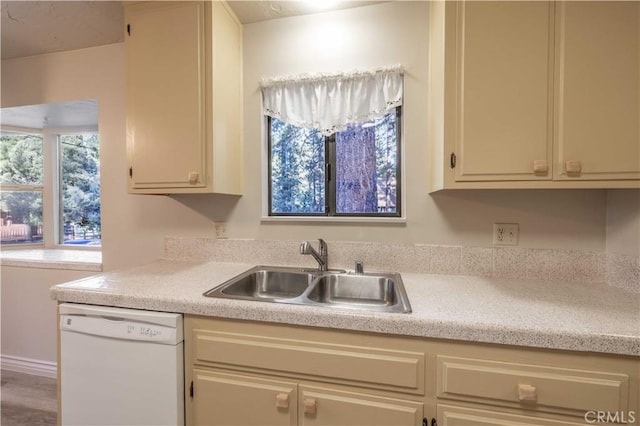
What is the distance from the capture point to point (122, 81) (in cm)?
198

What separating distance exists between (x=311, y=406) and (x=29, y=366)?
2.53m

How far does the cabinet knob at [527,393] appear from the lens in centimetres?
87

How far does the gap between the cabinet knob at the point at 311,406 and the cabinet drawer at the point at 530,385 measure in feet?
1.40

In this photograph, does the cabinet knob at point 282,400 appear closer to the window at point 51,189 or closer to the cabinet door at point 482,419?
the cabinet door at point 482,419

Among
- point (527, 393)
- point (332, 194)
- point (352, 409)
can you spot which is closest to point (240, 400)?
point (352, 409)

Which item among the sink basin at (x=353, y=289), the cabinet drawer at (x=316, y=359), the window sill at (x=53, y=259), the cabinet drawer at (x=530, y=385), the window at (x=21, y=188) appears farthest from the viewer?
the window at (x=21, y=188)

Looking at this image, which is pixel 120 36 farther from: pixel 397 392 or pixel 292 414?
pixel 397 392

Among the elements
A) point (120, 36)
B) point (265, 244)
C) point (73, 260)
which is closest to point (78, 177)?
point (73, 260)

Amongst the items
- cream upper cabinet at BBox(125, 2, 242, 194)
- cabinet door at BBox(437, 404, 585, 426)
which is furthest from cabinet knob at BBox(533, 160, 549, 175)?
cream upper cabinet at BBox(125, 2, 242, 194)

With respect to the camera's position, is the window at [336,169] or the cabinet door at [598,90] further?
the window at [336,169]

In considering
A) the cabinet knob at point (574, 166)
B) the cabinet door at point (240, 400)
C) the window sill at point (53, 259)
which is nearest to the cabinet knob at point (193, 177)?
the cabinet door at point (240, 400)

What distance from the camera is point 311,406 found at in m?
1.02

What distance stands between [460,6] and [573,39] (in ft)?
1.47

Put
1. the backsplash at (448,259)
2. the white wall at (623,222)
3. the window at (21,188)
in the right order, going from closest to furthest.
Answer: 1. the white wall at (623,222)
2. the backsplash at (448,259)
3. the window at (21,188)
